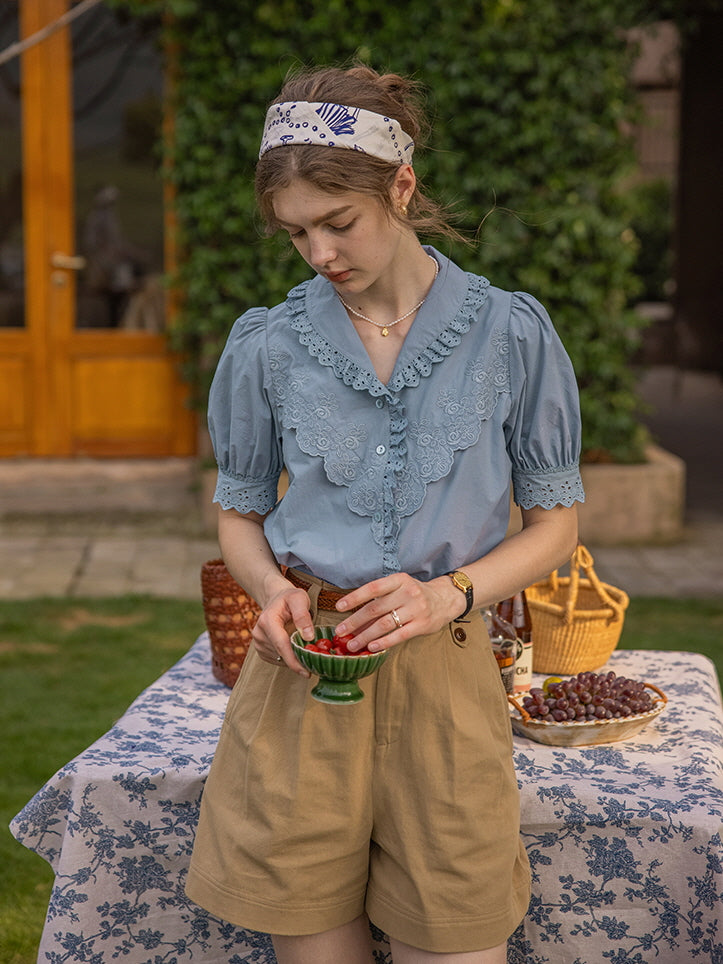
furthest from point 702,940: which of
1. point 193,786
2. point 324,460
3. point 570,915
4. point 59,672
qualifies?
point 59,672

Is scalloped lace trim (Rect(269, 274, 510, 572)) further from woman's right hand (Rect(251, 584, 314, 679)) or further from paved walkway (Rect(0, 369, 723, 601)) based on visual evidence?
paved walkway (Rect(0, 369, 723, 601))

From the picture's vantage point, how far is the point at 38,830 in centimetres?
227

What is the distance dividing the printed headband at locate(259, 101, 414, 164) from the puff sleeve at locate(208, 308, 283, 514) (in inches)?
12.4

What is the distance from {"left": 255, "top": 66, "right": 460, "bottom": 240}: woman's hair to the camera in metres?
1.69

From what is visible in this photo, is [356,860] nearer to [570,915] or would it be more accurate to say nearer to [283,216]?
[570,915]

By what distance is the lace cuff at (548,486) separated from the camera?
184 cm

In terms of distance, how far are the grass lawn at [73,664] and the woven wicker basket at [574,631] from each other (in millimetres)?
1378

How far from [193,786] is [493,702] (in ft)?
2.12

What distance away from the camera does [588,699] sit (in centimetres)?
232

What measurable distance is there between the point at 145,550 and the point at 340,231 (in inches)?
187

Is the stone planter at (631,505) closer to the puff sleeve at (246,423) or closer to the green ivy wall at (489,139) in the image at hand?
the green ivy wall at (489,139)

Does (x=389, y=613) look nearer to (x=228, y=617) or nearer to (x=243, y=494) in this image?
(x=243, y=494)

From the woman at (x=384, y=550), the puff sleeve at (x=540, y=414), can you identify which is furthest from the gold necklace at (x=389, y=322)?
the puff sleeve at (x=540, y=414)

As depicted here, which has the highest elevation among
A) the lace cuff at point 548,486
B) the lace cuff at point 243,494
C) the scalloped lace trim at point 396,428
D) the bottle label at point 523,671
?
the scalloped lace trim at point 396,428
